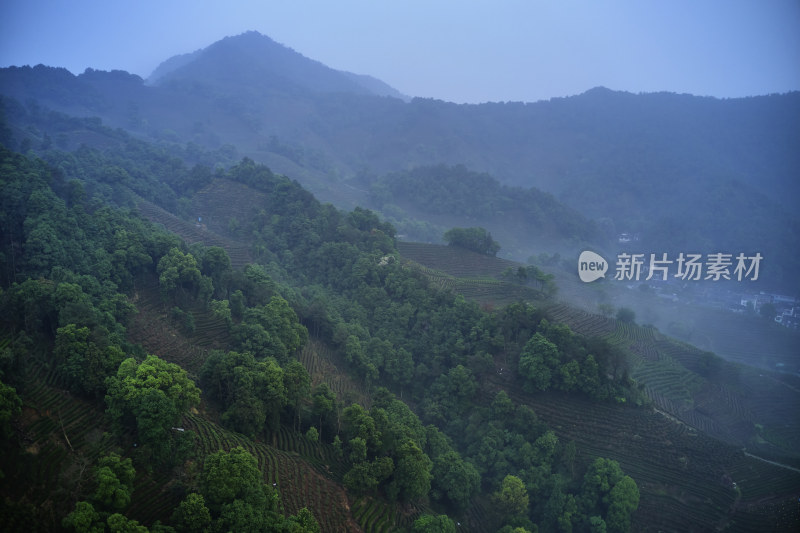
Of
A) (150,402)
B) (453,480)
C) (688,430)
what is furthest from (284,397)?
(688,430)

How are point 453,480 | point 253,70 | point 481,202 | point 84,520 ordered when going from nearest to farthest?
point 84,520 → point 453,480 → point 481,202 → point 253,70

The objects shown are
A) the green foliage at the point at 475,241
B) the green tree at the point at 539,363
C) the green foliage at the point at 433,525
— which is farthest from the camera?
the green foliage at the point at 475,241

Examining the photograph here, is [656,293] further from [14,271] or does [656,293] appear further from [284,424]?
[14,271]

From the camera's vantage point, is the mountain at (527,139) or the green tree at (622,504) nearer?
the green tree at (622,504)

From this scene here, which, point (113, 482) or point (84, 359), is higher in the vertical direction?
point (84, 359)

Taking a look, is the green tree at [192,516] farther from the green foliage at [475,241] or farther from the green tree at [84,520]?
the green foliage at [475,241]

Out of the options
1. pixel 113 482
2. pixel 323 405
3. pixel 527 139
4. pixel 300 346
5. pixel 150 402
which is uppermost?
pixel 527 139

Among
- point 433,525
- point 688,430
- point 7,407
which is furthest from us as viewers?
point 688,430

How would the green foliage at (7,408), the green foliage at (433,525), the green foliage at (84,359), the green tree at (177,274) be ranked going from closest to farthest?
the green foliage at (7,408) < the green foliage at (84,359) < the green foliage at (433,525) < the green tree at (177,274)

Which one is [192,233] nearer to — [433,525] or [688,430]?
[433,525]

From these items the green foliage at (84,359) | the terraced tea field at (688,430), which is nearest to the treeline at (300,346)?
the green foliage at (84,359)
